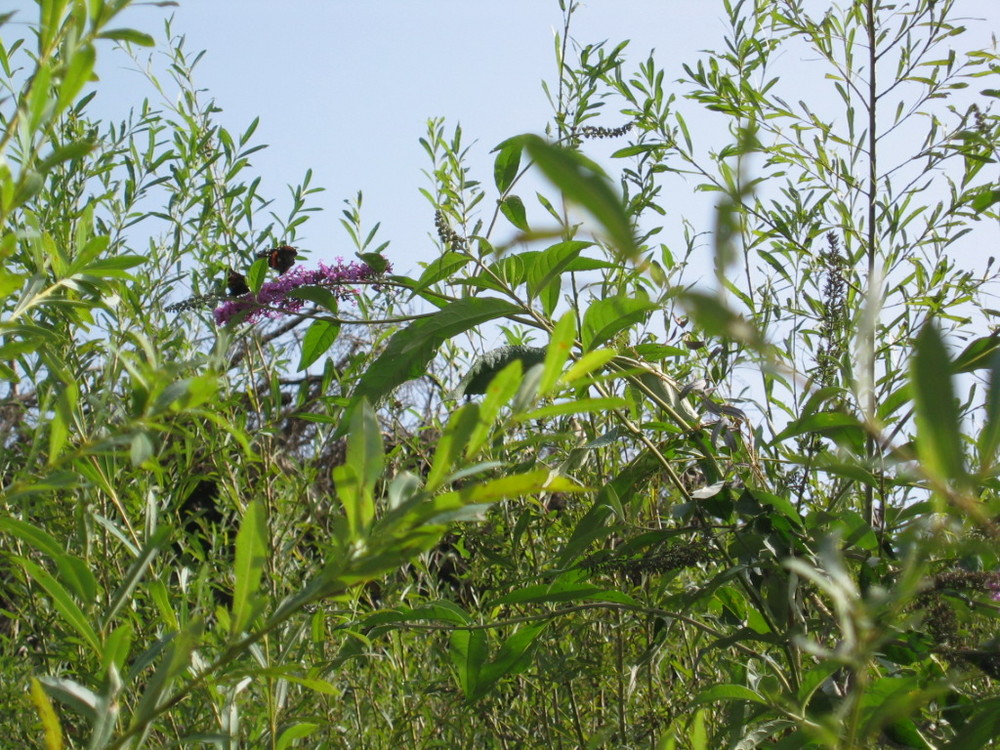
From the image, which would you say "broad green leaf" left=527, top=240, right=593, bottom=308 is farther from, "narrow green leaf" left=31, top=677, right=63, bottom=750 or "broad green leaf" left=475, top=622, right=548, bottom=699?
"narrow green leaf" left=31, top=677, right=63, bottom=750

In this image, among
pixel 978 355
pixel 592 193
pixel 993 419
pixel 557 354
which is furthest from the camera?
pixel 978 355

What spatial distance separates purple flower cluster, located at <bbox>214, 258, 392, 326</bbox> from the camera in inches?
49.2

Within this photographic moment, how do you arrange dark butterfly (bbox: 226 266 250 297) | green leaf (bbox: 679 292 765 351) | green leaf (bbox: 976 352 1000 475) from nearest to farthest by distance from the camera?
green leaf (bbox: 679 292 765 351) < green leaf (bbox: 976 352 1000 475) < dark butterfly (bbox: 226 266 250 297)

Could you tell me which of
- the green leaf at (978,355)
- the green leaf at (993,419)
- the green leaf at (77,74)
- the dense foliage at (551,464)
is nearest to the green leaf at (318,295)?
the dense foliage at (551,464)

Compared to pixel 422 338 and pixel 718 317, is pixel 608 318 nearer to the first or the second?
pixel 422 338

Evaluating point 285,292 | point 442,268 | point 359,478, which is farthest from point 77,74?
point 285,292

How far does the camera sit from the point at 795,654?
0.90m

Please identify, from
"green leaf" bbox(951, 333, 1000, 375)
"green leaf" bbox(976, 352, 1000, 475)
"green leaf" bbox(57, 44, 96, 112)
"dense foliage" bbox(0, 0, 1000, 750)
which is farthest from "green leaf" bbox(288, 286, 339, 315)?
"green leaf" bbox(976, 352, 1000, 475)

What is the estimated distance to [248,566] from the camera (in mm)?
484

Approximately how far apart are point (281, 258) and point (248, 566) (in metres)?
1.07

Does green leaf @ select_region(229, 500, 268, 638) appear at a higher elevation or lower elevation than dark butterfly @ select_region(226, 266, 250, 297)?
lower

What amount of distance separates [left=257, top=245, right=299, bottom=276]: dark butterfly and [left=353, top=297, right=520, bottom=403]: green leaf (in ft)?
2.09

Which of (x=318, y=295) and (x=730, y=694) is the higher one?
(x=318, y=295)

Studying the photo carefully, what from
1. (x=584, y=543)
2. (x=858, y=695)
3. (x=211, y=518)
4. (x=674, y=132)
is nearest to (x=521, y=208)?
(x=584, y=543)
